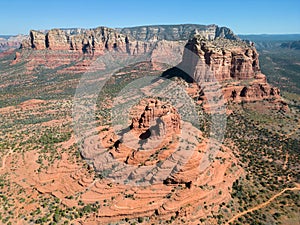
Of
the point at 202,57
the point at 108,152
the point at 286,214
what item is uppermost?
the point at 202,57

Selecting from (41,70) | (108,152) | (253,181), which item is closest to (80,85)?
(41,70)

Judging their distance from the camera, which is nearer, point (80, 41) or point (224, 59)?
point (224, 59)

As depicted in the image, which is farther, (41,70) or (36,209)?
(41,70)

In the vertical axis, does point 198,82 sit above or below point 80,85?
above

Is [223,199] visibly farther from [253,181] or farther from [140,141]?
[140,141]

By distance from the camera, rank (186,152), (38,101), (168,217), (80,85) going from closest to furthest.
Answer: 1. (168,217)
2. (186,152)
3. (38,101)
4. (80,85)

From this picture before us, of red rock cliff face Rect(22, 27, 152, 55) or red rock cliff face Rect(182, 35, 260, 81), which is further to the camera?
red rock cliff face Rect(22, 27, 152, 55)

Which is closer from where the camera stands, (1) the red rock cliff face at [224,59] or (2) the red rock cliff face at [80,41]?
(1) the red rock cliff face at [224,59]

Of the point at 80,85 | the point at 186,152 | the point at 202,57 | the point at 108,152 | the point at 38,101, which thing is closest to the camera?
the point at 186,152

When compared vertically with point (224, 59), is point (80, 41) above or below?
above
